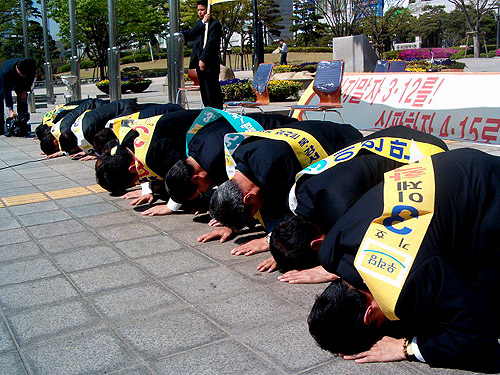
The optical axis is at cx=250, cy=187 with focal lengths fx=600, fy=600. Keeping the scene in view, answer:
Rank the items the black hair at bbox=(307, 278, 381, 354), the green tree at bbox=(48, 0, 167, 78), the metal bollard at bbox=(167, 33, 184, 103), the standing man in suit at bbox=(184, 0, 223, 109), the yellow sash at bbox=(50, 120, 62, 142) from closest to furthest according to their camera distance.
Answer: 1. the black hair at bbox=(307, 278, 381, 354)
2. the yellow sash at bbox=(50, 120, 62, 142)
3. the standing man in suit at bbox=(184, 0, 223, 109)
4. the metal bollard at bbox=(167, 33, 184, 103)
5. the green tree at bbox=(48, 0, 167, 78)

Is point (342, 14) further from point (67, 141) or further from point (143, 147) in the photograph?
point (143, 147)

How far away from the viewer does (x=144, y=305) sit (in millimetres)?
3459

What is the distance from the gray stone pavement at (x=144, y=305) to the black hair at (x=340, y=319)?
0.15 meters

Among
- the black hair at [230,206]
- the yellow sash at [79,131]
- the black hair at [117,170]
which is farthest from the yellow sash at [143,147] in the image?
the yellow sash at [79,131]

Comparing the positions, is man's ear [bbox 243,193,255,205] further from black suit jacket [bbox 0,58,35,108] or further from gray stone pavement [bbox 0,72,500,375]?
black suit jacket [bbox 0,58,35,108]

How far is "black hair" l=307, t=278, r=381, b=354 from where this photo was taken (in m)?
2.52

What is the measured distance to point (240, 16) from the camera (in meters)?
37.5

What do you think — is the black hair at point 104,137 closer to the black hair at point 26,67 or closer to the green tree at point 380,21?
the black hair at point 26,67

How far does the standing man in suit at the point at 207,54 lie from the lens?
29.2 ft

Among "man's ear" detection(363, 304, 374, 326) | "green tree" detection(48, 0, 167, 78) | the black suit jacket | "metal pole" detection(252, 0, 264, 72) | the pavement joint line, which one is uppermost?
"green tree" detection(48, 0, 167, 78)

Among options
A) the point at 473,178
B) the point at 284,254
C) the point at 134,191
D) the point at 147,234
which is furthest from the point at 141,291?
the point at 134,191

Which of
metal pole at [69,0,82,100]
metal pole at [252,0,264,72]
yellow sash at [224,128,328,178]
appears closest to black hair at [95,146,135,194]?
yellow sash at [224,128,328,178]

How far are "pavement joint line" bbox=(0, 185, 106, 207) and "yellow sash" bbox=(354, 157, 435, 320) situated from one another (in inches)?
181

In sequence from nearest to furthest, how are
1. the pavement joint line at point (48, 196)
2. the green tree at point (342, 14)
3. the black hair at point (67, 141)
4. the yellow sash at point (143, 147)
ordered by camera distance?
the yellow sash at point (143, 147), the pavement joint line at point (48, 196), the black hair at point (67, 141), the green tree at point (342, 14)
